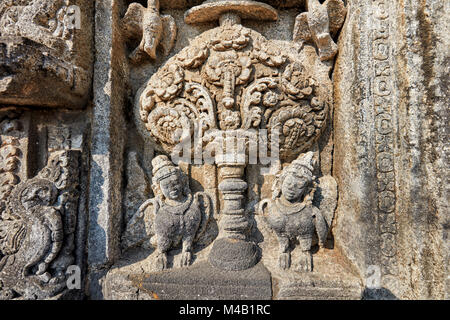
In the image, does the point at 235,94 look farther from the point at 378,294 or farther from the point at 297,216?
the point at 378,294

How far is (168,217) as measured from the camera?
231 centimetres

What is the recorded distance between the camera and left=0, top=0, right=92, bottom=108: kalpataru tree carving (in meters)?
2.03

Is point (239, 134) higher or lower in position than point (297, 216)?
higher

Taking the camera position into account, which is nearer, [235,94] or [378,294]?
[378,294]

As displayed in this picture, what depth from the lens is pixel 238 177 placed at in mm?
2377

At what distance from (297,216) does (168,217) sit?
3.42ft

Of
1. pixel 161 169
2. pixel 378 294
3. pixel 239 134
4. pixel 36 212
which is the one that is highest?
pixel 239 134

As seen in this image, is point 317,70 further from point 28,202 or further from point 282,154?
point 28,202

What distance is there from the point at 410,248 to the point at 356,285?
456mm

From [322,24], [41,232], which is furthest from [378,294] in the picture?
[41,232]

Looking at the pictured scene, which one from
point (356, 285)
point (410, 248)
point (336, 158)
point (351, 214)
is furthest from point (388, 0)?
point (356, 285)

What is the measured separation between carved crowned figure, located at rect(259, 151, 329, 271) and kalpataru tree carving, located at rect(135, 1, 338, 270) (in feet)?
0.71

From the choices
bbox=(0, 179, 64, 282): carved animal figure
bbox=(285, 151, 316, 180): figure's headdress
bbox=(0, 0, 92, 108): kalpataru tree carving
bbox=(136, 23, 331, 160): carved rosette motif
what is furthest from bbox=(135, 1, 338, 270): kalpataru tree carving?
bbox=(0, 179, 64, 282): carved animal figure
